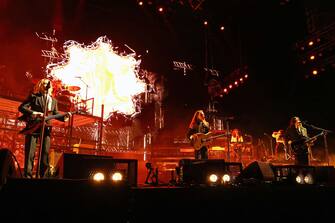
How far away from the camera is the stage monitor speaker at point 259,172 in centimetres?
574

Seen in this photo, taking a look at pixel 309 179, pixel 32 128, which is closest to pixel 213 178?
pixel 309 179

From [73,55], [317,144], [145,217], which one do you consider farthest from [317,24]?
[73,55]

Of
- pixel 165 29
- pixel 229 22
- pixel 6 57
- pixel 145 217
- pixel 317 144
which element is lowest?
pixel 145 217

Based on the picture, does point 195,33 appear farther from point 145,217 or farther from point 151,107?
point 145,217

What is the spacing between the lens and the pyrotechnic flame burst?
16.9m

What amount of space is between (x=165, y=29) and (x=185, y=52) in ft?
8.21

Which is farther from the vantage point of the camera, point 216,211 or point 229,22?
point 229,22

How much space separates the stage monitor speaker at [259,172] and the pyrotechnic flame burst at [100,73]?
11.6 m

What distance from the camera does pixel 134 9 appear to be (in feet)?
64.2

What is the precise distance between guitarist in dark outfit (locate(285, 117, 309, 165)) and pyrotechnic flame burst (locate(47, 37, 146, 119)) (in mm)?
10499

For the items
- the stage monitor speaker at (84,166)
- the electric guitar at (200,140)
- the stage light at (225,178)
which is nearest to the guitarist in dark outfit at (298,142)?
the electric guitar at (200,140)

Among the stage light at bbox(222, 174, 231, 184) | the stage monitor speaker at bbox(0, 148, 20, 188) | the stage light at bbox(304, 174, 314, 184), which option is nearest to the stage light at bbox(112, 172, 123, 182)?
the stage monitor speaker at bbox(0, 148, 20, 188)

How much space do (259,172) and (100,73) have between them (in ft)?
43.1

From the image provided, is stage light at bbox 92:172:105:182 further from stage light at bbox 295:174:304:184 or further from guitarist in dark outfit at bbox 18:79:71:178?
stage light at bbox 295:174:304:184
